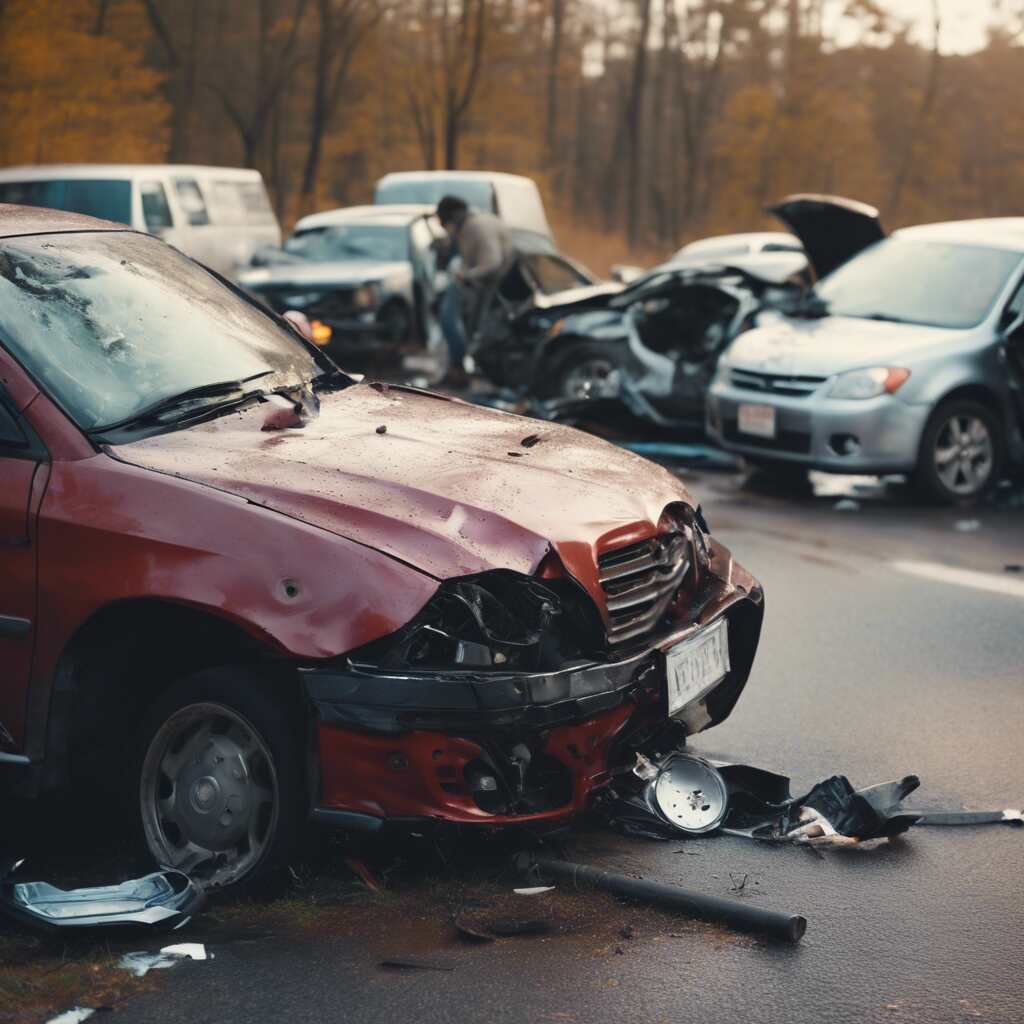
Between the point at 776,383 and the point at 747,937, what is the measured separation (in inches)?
301

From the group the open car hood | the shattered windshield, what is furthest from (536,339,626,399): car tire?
the shattered windshield

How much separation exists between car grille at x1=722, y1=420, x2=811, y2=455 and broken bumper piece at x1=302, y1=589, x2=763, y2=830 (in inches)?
279

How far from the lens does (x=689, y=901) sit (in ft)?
13.8

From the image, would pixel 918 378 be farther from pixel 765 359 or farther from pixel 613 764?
pixel 613 764

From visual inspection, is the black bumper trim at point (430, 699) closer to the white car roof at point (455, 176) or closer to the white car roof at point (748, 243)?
the white car roof at point (455, 176)

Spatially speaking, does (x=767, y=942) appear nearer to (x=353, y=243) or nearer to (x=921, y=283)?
(x=921, y=283)

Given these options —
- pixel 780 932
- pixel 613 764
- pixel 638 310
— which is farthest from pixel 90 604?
pixel 638 310

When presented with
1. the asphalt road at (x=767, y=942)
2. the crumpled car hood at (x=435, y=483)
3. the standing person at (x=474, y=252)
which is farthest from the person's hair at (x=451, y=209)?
the crumpled car hood at (x=435, y=483)

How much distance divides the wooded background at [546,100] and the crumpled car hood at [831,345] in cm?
2737

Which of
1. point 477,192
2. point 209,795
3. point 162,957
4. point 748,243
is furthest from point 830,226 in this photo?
point 748,243

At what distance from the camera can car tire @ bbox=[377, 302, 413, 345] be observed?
59.7 feet

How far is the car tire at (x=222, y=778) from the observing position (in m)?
4.14

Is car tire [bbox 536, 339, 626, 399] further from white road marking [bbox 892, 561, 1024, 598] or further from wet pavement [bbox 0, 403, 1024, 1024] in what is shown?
wet pavement [bbox 0, 403, 1024, 1024]

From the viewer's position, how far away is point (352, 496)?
4.26 metres
